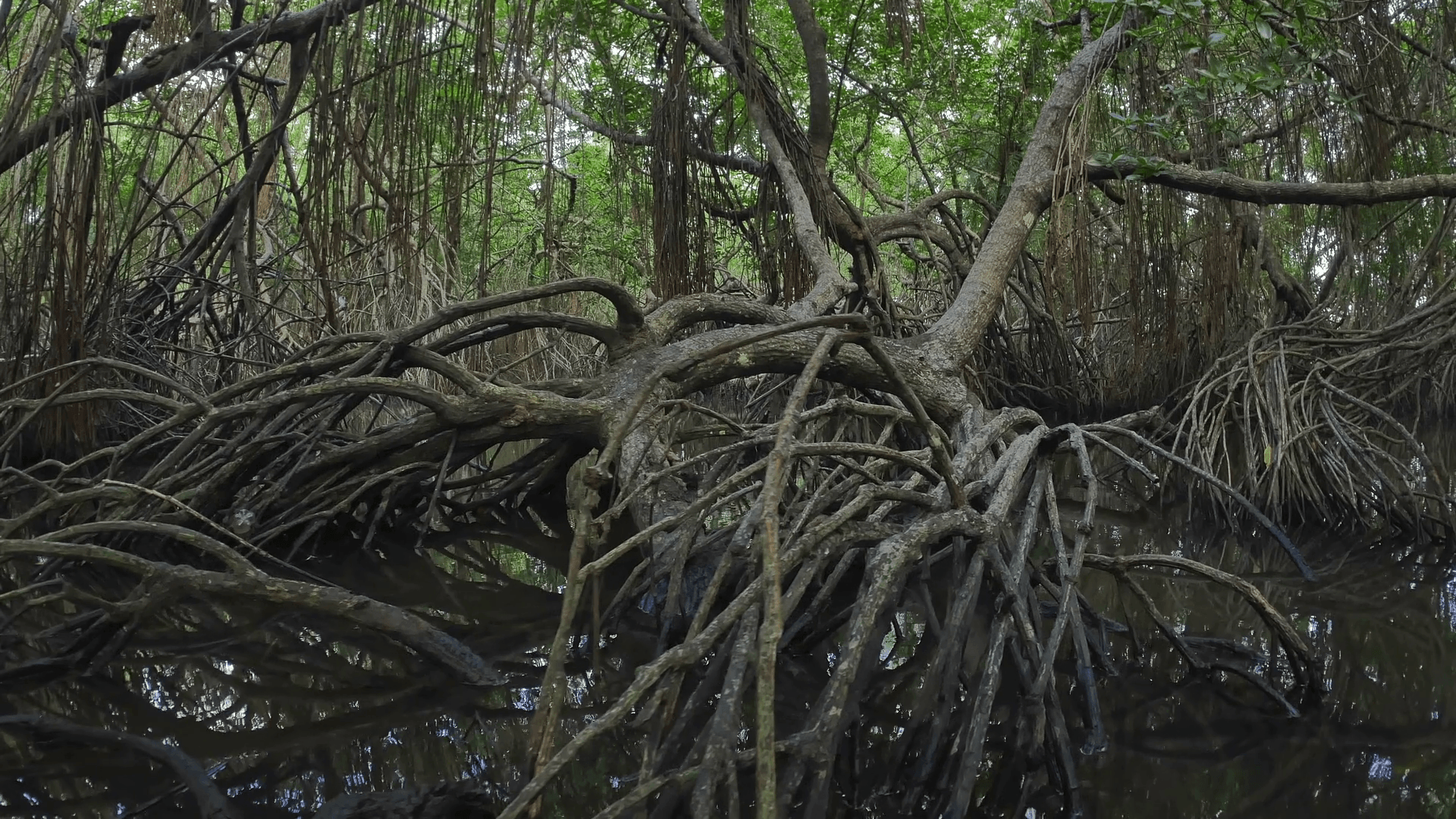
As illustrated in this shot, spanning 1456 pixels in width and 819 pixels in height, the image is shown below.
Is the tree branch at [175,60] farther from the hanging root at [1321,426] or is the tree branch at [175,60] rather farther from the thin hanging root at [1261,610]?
the hanging root at [1321,426]

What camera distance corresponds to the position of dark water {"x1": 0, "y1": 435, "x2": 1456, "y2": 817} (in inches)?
65.7

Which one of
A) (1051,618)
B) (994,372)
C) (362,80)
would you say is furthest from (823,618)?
(994,372)

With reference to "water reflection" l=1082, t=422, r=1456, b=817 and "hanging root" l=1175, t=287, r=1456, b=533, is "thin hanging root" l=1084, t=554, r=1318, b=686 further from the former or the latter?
"hanging root" l=1175, t=287, r=1456, b=533

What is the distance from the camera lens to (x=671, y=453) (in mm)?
3506

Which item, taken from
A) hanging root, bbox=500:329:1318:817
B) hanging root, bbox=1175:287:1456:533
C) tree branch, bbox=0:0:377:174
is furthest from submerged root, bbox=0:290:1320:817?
tree branch, bbox=0:0:377:174

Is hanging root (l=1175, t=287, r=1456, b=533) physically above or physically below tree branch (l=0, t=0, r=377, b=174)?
below

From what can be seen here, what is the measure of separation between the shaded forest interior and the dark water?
0.06 ft

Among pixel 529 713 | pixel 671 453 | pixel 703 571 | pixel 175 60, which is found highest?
pixel 175 60

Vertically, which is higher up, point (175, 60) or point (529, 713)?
point (175, 60)

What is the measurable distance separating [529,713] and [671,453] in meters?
1.56

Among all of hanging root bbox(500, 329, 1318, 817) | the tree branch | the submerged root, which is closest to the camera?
hanging root bbox(500, 329, 1318, 817)

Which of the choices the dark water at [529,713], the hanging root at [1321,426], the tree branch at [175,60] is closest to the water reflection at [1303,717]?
the dark water at [529,713]

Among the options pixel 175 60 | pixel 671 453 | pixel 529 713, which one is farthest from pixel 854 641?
pixel 175 60

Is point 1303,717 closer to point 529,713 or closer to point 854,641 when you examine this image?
point 854,641
